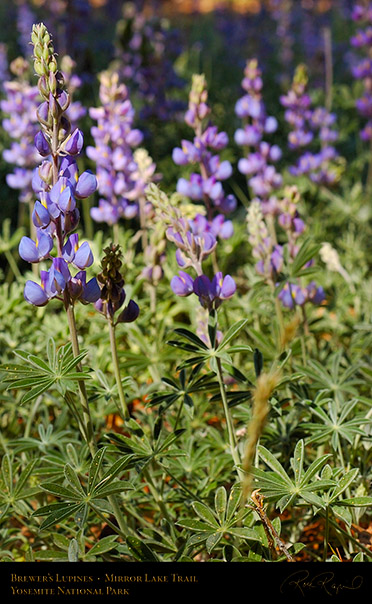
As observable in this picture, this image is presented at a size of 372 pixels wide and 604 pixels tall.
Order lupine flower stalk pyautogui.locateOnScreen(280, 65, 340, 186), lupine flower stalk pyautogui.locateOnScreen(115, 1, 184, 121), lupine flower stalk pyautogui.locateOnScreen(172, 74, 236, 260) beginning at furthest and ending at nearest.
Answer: lupine flower stalk pyautogui.locateOnScreen(115, 1, 184, 121) → lupine flower stalk pyautogui.locateOnScreen(280, 65, 340, 186) → lupine flower stalk pyautogui.locateOnScreen(172, 74, 236, 260)

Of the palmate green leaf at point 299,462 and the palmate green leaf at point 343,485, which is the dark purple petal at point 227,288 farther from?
the palmate green leaf at point 343,485

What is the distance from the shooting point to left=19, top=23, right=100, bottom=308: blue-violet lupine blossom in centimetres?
151

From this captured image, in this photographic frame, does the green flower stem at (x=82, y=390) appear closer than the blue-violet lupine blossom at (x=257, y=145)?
Yes

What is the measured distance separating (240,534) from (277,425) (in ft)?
1.73

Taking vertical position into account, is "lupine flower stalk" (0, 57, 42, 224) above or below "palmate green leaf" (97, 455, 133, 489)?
above

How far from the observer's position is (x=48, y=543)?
1947 mm

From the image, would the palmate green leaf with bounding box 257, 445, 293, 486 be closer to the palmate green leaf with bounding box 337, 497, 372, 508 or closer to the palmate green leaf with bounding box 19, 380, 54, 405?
the palmate green leaf with bounding box 337, 497, 372, 508

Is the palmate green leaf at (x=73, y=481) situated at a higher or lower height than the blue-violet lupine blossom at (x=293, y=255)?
lower

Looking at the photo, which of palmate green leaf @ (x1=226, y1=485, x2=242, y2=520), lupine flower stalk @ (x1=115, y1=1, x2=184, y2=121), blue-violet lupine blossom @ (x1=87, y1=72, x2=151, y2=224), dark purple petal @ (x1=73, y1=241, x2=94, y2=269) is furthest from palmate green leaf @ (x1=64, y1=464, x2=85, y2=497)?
lupine flower stalk @ (x1=115, y1=1, x2=184, y2=121)

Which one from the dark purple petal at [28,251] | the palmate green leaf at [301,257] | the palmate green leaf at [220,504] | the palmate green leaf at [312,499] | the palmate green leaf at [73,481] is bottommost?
the palmate green leaf at [312,499]

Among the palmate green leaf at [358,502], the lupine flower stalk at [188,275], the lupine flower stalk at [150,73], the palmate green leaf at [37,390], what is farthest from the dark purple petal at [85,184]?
the lupine flower stalk at [150,73]

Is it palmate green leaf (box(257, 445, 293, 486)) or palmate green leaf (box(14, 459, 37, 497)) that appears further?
palmate green leaf (box(14, 459, 37, 497))

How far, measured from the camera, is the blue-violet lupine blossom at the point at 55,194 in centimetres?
151
